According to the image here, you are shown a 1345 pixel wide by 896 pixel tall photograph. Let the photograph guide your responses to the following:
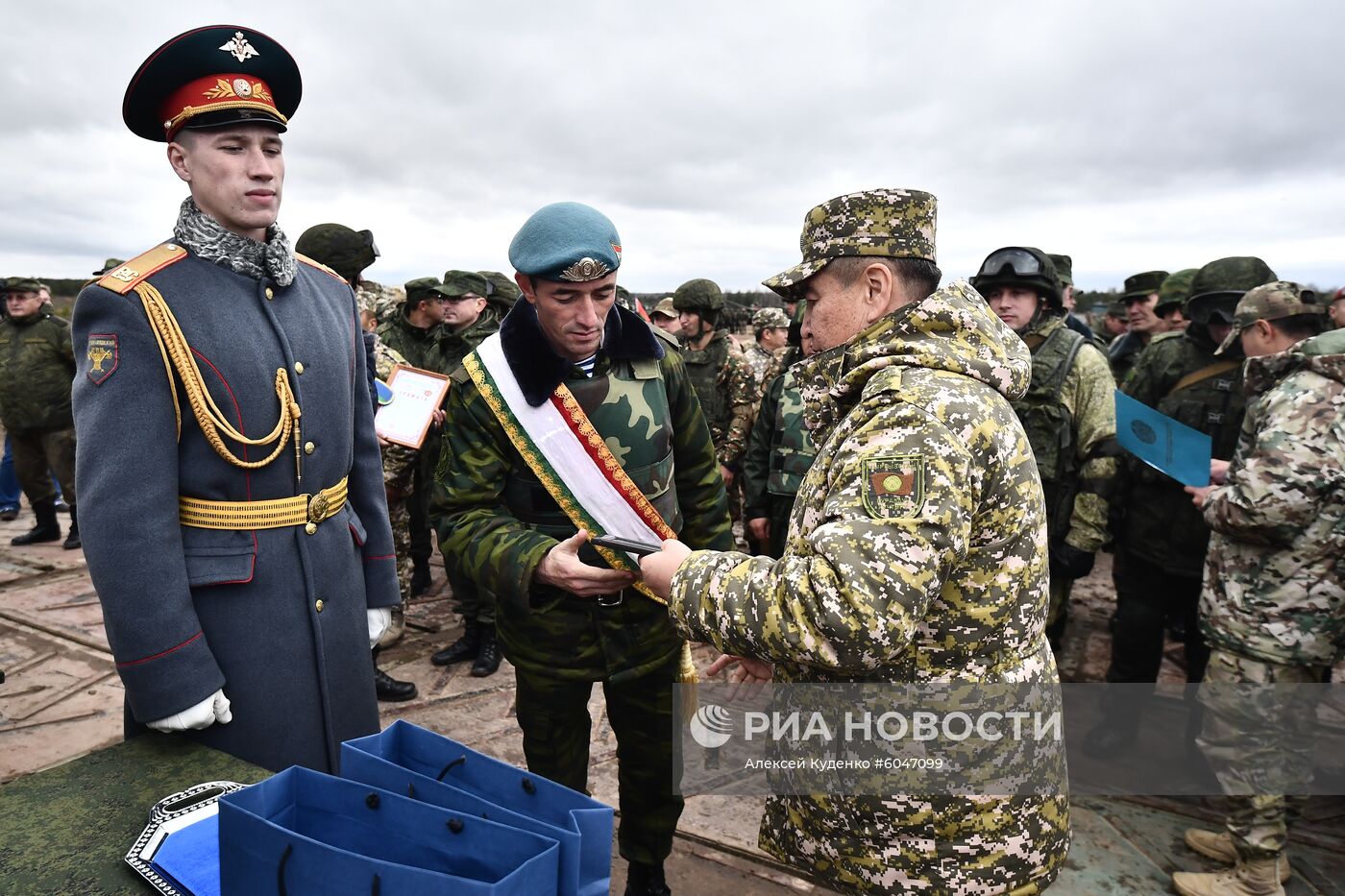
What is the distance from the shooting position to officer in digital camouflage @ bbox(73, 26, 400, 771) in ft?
5.89

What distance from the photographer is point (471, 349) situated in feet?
20.1

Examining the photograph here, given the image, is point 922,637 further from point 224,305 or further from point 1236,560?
point 1236,560

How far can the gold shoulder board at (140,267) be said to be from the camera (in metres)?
1.83

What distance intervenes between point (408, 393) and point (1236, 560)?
4.21 m

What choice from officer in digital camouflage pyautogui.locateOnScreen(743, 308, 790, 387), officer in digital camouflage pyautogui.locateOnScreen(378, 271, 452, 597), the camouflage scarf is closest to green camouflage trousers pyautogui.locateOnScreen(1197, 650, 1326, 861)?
the camouflage scarf

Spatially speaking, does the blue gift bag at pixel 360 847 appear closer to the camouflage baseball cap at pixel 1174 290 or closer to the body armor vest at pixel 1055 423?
the body armor vest at pixel 1055 423

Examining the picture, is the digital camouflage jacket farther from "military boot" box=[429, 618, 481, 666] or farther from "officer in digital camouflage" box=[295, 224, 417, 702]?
"military boot" box=[429, 618, 481, 666]

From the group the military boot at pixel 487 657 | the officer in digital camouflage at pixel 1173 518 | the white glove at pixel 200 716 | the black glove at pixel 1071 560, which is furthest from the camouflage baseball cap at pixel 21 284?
the officer in digital camouflage at pixel 1173 518

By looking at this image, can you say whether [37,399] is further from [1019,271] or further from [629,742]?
[1019,271]

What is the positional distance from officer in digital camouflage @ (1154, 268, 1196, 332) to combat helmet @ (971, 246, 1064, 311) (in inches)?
101

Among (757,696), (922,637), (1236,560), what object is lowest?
(757,696)

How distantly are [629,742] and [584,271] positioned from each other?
1644 millimetres

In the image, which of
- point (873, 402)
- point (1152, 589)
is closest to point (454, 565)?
point (873, 402)

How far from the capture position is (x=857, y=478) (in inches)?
60.4
